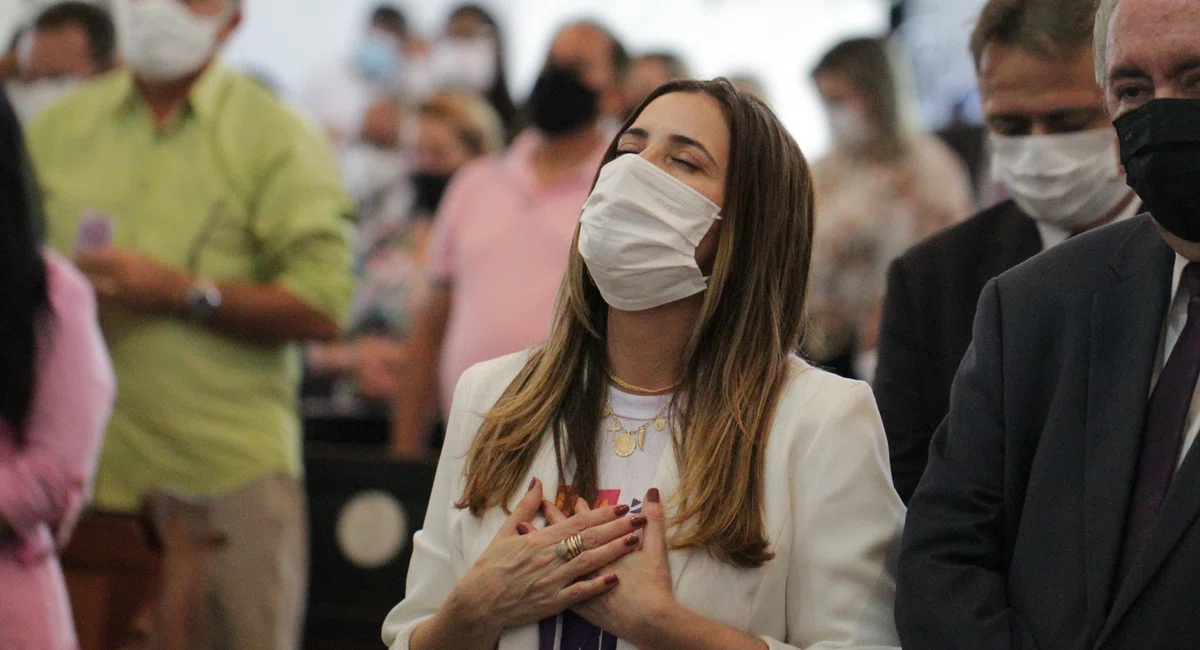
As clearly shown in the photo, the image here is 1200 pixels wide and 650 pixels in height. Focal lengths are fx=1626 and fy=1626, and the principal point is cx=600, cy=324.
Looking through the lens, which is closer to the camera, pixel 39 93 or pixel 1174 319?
pixel 1174 319

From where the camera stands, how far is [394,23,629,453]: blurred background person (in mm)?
5230

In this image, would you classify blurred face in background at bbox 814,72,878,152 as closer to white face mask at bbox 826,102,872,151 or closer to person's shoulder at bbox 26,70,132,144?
white face mask at bbox 826,102,872,151

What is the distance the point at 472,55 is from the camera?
879 centimetres

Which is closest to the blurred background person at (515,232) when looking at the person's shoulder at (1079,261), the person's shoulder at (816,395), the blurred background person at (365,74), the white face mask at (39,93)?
the white face mask at (39,93)

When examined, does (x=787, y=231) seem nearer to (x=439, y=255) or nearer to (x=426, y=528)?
(x=426, y=528)

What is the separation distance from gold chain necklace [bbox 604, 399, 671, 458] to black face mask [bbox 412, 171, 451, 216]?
188 inches

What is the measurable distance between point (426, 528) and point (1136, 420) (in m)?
1.26

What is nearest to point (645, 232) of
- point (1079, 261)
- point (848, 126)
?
point (1079, 261)

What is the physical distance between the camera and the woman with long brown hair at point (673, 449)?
2.58m

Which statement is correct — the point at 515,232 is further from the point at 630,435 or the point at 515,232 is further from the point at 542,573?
the point at 542,573

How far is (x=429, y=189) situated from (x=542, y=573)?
510 cm

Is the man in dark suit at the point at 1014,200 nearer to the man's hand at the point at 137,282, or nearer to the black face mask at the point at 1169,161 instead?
the black face mask at the point at 1169,161

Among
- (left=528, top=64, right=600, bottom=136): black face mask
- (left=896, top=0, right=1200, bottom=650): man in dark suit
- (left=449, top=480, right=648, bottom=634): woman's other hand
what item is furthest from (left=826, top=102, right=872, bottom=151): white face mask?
(left=449, top=480, right=648, bottom=634): woman's other hand

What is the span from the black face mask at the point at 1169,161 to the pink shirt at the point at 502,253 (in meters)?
3.01
